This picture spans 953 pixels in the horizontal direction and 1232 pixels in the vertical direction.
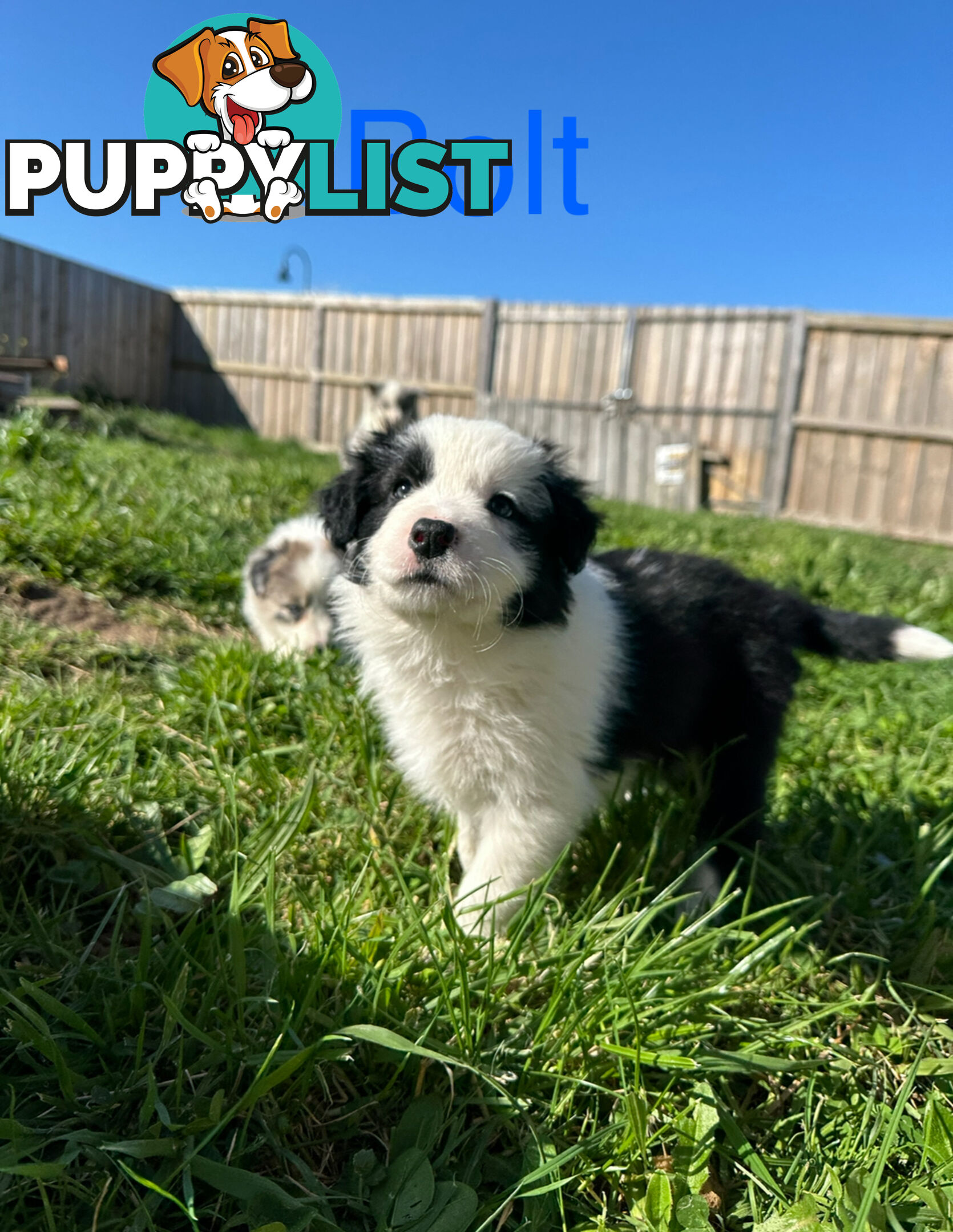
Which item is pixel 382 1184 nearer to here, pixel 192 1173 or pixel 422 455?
pixel 192 1173

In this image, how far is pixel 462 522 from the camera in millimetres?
1948

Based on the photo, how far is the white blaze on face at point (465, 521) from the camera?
6.32ft

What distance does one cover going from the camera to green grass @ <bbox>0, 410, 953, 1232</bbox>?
1435 mm

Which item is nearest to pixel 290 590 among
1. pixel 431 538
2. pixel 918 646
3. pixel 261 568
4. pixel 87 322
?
pixel 261 568

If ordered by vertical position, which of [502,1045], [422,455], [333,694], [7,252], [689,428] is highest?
[7,252]

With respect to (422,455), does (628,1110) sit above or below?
below

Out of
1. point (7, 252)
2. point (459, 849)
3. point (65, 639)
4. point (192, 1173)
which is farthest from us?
point (7, 252)

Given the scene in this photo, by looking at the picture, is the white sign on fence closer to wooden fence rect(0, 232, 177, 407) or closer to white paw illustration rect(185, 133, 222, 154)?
white paw illustration rect(185, 133, 222, 154)

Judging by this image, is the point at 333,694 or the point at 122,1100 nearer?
the point at 122,1100

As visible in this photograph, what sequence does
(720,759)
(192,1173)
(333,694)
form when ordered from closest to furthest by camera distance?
(192,1173), (720,759), (333,694)

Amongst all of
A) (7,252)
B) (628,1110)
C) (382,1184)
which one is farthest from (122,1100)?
(7,252)

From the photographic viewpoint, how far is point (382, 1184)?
1472 mm

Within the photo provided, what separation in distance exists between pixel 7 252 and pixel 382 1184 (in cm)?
1529

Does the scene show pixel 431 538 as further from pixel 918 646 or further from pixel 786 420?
pixel 786 420
